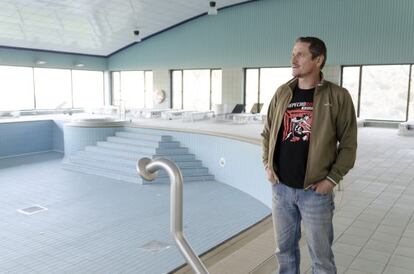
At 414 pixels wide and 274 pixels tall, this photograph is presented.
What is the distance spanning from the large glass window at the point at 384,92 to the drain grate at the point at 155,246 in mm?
8476

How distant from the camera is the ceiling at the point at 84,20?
9898 mm

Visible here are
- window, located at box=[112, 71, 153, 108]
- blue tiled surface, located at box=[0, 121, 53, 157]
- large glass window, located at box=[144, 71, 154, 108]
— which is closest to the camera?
blue tiled surface, located at box=[0, 121, 53, 157]

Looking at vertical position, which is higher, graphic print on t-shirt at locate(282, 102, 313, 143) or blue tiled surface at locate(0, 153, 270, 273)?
graphic print on t-shirt at locate(282, 102, 313, 143)

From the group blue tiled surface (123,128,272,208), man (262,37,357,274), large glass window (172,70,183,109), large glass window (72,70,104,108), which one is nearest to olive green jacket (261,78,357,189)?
man (262,37,357,274)

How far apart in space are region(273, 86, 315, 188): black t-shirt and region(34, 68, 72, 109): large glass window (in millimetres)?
12545

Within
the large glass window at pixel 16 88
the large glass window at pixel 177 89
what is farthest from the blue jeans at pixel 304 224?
the large glass window at pixel 177 89

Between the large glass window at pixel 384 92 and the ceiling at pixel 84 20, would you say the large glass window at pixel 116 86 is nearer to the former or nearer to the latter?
the ceiling at pixel 84 20

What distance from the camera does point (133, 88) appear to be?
15570 millimetres

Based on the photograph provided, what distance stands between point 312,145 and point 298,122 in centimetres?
12

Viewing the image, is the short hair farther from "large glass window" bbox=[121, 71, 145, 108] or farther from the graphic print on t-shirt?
"large glass window" bbox=[121, 71, 145, 108]

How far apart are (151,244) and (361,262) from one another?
217 cm

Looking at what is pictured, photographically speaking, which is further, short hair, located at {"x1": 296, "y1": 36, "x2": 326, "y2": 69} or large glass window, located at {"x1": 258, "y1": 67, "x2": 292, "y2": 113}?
large glass window, located at {"x1": 258, "y1": 67, "x2": 292, "y2": 113}

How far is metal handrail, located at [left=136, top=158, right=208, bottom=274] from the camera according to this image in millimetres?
1147

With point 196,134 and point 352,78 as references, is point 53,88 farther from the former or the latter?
point 352,78
